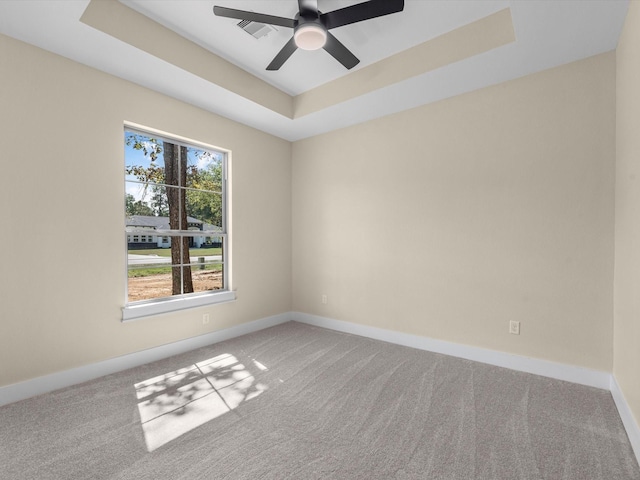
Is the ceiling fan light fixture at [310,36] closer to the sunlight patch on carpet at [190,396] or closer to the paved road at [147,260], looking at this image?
the paved road at [147,260]

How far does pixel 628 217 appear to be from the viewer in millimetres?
2004

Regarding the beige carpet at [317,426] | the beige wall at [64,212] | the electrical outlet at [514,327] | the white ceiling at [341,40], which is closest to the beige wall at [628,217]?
the white ceiling at [341,40]

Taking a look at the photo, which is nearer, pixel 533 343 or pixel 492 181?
pixel 533 343

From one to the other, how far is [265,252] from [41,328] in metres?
2.40

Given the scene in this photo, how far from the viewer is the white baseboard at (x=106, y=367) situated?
225 cm

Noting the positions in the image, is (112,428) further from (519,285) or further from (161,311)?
(519,285)

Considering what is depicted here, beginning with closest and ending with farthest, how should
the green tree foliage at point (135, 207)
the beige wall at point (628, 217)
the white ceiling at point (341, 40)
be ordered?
the beige wall at point (628, 217) < the white ceiling at point (341, 40) < the green tree foliage at point (135, 207)

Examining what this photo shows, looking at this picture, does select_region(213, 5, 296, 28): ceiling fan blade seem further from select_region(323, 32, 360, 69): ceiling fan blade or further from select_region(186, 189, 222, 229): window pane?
select_region(186, 189, 222, 229): window pane

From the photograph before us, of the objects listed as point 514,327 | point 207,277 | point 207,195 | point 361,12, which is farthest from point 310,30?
point 514,327

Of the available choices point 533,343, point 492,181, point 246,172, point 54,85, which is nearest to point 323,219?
point 246,172

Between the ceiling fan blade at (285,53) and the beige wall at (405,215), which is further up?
the ceiling fan blade at (285,53)

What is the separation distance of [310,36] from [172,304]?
9.20 ft

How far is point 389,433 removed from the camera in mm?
1893

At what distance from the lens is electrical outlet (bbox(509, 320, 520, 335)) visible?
2.81 meters
